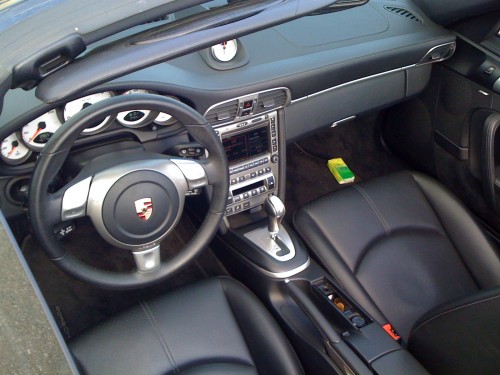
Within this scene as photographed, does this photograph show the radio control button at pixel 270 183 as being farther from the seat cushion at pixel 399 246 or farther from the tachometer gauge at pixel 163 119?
the tachometer gauge at pixel 163 119

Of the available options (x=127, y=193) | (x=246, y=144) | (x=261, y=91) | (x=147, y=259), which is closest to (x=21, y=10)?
(x=127, y=193)

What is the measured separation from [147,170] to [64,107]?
10.0 inches

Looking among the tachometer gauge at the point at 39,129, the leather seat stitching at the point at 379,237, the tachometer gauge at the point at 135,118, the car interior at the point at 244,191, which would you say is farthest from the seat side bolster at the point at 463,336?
the tachometer gauge at the point at 39,129

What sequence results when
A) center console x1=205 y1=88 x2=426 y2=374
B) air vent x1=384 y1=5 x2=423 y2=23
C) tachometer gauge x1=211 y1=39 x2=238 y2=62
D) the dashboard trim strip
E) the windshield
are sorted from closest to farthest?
1. the windshield
2. center console x1=205 y1=88 x2=426 y2=374
3. tachometer gauge x1=211 y1=39 x2=238 y2=62
4. the dashboard trim strip
5. air vent x1=384 y1=5 x2=423 y2=23

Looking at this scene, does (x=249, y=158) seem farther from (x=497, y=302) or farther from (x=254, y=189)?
(x=497, y=302)

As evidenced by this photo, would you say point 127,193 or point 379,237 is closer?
point 127,193

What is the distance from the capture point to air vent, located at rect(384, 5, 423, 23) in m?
2.05

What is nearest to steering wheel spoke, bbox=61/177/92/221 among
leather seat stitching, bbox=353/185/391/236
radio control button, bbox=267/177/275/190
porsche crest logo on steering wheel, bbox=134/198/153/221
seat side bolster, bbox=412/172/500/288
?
porsche crest logo on steering wheel, bbox=134/198/153/221

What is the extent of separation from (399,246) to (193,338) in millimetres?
728

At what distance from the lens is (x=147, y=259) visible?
1.34 meters

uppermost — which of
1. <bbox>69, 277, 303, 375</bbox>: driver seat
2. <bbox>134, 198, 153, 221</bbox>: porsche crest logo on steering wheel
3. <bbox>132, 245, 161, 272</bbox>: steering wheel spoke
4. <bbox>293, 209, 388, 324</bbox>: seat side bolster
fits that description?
<bbox>134, 198, 153, 221</bbox>: porsche crest logo on steering wheel

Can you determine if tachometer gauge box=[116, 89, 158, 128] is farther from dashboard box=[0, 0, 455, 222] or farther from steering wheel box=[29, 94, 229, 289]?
steering wheel box=[29, 94, 229, 289]

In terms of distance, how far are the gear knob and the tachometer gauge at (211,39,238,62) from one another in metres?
0.42

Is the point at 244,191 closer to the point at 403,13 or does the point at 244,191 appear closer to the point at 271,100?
the point at 271,100
